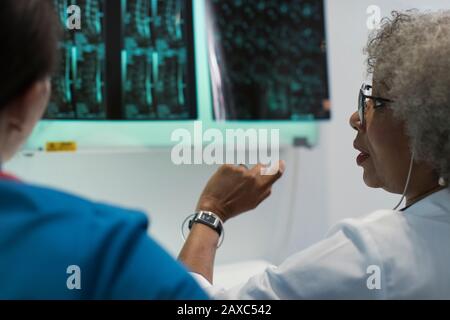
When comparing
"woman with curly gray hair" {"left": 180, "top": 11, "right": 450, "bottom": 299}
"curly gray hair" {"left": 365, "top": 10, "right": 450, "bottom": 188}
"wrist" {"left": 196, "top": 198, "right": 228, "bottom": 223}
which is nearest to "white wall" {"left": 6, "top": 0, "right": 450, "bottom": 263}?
"wrist" {"left": 196, "top": 198, "right": 228, "bottom": 223}

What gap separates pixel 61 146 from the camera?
149 centimetres

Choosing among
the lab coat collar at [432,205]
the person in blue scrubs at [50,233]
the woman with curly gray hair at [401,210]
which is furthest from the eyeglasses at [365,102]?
the person in blue scrubs at [50,233]

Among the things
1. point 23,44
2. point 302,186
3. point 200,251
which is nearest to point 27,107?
point 23,44

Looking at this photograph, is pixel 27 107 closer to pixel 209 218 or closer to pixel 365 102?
pixel 209 218

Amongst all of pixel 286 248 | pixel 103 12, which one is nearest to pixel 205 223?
pixel 103 12

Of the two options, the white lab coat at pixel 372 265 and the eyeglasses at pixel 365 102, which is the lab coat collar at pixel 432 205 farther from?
the eyeglasses at pixel 365 102

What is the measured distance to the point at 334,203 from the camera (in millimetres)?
1901

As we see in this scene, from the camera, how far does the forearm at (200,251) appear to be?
951 millimetres

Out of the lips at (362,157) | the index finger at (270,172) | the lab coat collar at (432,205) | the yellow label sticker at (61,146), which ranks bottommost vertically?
the lab coat collar at (432,205)

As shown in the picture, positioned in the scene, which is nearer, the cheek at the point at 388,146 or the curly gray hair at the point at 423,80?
the curly gray hair at the point at 423,80

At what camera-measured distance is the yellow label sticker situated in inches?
58.2

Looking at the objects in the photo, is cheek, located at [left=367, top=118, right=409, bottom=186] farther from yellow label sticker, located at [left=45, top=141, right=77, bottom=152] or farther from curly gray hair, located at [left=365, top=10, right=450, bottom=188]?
yellow label sticker, located at [left=45, top=141, right=77, bottom=152]

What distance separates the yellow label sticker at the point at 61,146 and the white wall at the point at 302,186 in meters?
0.19

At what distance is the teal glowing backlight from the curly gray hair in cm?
81
